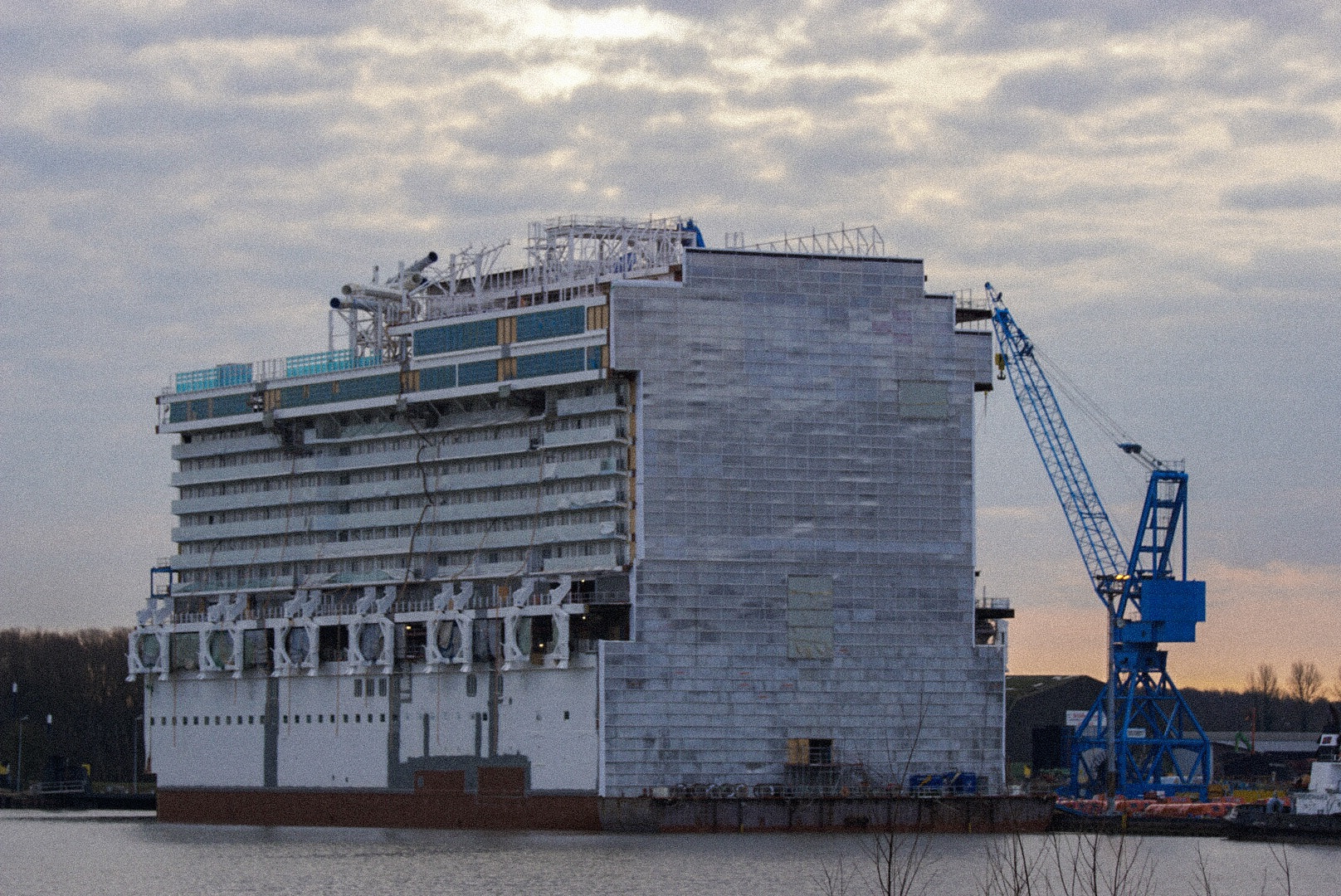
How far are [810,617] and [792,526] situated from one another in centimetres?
567

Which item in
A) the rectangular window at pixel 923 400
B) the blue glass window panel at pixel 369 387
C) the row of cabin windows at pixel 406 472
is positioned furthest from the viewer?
the blue glass window panel at pixel 369 387

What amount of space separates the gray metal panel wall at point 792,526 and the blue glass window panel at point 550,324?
3746 mm

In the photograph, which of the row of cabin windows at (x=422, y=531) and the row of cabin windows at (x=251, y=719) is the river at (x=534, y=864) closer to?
the row of cabin windows at (x=251, y=719)

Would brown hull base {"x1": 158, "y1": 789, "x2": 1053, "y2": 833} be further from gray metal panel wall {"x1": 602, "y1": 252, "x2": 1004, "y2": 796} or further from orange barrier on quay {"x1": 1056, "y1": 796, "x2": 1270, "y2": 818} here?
orange barrier on quay {"x1": 1056, "y1": 796, "x2": 1270, "y2": 818}

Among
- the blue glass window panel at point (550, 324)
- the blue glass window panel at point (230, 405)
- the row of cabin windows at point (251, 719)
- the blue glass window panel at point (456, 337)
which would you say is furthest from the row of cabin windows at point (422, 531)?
the row of cabin windows at point (251, 719)

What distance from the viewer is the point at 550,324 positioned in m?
160

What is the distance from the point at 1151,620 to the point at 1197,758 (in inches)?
535

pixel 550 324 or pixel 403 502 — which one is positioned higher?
pixel 550 324

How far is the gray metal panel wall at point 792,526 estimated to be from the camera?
15462cm

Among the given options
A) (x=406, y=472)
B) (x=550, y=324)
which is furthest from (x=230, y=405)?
(x=550, y=324)

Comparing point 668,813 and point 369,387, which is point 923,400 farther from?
point 369,387

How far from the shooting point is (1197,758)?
635ft

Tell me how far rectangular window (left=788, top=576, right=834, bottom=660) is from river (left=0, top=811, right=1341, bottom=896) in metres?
12.3

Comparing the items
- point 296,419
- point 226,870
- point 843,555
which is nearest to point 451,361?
point 296,419
